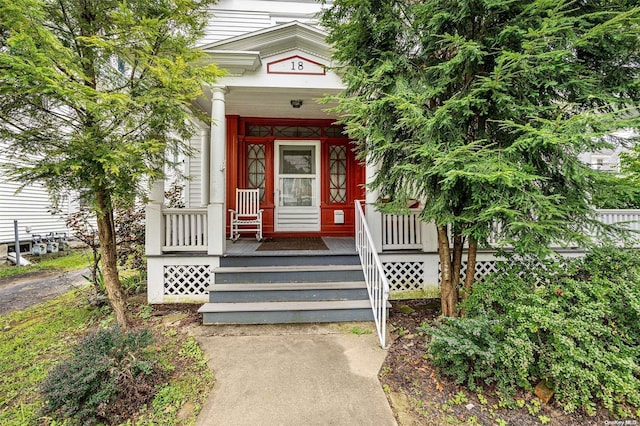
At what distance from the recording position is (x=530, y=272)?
252cm

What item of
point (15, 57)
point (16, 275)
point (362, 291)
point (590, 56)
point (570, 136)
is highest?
point (590, 56)

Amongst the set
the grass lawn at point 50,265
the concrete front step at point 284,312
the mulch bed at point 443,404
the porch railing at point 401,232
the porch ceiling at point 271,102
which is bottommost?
the grass lawn at point 50,265

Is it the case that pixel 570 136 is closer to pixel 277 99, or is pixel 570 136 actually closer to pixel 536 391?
pixel 536 391

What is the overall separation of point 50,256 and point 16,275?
8.57 feet

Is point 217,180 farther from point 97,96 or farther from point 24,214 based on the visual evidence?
Result: point 24,214

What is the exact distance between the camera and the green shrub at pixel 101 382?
5.92ft

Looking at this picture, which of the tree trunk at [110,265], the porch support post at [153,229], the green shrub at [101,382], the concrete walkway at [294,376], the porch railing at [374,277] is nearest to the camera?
the green shrub at [101,382]

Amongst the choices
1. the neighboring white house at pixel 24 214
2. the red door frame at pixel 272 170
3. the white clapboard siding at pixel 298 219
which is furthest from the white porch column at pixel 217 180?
the neighboring white house at pixel 24 214

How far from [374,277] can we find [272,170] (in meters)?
3.64

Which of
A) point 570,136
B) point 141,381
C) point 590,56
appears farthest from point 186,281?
point 590,56

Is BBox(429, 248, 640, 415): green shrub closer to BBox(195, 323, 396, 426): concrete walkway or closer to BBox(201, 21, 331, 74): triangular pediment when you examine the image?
BBox(195, 323, 396, 426): concrete walkway

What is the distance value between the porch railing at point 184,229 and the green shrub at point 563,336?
10.8 feet

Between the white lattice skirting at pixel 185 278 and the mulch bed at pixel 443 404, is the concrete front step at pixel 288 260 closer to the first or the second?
the white lattice skirting at pixel 185 278

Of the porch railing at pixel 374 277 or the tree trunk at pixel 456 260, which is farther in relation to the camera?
the tree trunk at pixel 456 260
